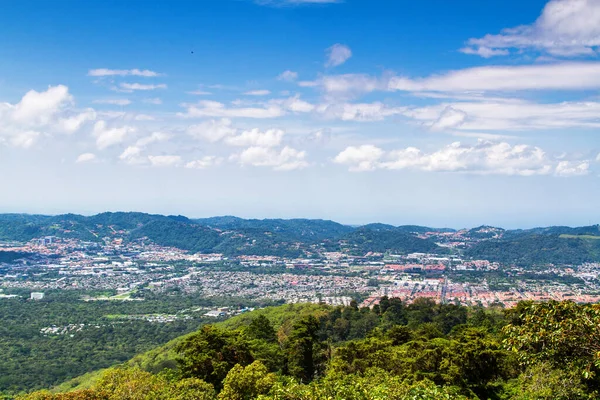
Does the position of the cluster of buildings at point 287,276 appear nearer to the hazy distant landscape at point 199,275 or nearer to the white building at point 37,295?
the white building at point 37,295

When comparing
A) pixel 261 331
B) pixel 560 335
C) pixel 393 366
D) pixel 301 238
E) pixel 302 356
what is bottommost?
pixel 302 356

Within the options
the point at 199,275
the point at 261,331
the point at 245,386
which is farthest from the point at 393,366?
the point at 199,275

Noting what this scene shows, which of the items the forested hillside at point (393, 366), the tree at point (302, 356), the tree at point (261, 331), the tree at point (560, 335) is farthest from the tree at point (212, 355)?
the tree at point (560, 335)

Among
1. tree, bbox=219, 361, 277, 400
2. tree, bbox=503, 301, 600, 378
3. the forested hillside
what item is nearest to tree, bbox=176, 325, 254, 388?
the forested hillside

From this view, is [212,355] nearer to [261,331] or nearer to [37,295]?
[261,331]

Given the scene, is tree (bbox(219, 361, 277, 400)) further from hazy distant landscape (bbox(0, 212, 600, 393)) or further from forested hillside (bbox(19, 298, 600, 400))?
hazy distant landscape (bbox(0, 212, 600, 393))

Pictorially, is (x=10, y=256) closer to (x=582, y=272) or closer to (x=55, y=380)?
(x=55, y=380)
